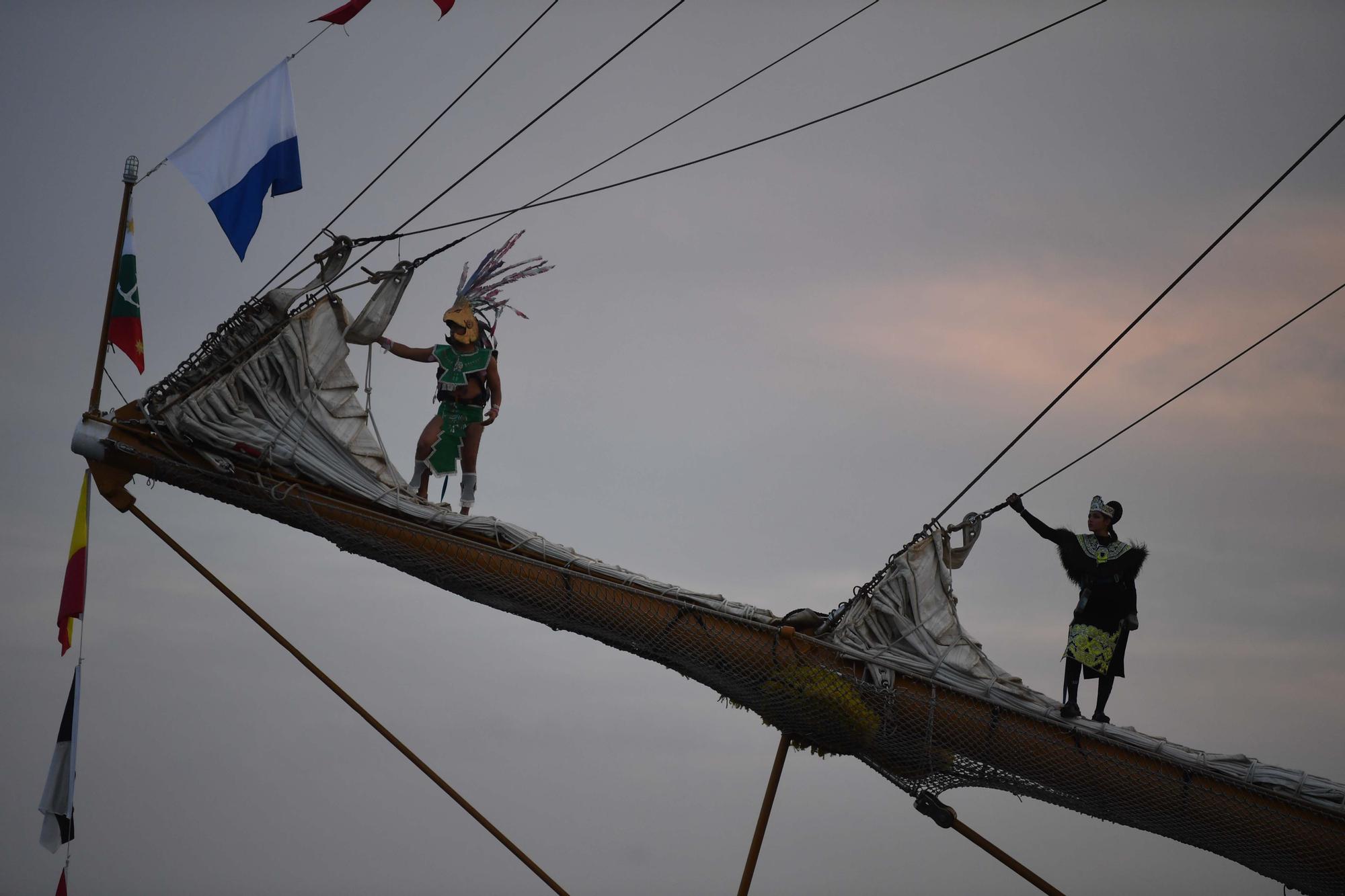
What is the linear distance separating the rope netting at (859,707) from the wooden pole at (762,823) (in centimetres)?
23

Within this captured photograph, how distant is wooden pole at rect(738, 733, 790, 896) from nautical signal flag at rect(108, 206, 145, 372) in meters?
5.29

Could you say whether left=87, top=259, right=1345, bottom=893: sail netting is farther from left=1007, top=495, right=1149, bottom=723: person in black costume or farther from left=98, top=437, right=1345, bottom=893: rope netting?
left=1007, top=495, right=1149, bottom=723: person in black costume

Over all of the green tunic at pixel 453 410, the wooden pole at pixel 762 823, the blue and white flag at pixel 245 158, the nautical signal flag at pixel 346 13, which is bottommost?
the wooden pole at pixel 762 823

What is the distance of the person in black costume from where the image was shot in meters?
10.8

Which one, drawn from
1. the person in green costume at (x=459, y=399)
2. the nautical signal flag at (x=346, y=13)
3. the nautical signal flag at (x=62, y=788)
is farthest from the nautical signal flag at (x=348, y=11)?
the nautical signal flag at (x=62, y=788)

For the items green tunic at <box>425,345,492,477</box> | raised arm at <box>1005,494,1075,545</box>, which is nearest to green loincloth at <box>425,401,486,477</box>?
green tunic at <box>425,345,492,477</box>

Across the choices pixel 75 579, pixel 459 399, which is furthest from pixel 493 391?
pixel 75 579

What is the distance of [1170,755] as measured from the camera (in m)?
10.9

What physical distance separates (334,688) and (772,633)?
117 inches

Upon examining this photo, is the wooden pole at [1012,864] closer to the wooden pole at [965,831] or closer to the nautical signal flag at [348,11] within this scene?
the wooden pole at [965,831]

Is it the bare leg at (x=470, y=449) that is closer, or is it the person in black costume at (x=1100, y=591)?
the person in black costume at (x=1100, y=591)

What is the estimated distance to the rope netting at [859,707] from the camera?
10883 millimetres

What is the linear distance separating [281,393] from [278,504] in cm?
78

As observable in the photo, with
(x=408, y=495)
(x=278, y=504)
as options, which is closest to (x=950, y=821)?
(x=408, y=495)
